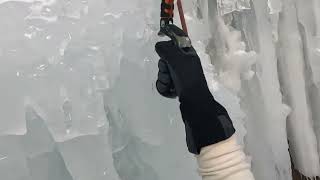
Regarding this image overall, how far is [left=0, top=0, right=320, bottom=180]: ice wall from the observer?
817 mm

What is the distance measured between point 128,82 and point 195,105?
19 cm

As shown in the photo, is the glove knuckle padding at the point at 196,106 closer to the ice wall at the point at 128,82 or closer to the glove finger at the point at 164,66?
the glove finger at the point at 164,66

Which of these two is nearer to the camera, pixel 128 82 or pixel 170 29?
pixel 170 29

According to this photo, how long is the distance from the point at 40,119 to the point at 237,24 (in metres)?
0.43

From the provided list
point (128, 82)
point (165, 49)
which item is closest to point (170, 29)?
point (165, 49)

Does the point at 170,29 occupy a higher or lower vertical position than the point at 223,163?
higher

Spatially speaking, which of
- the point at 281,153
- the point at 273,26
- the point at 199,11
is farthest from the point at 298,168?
the point at 199,11

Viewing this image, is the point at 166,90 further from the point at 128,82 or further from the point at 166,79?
the point at 128,82

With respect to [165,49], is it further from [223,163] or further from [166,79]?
[223,163]

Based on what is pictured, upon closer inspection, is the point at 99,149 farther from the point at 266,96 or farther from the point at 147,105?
the point at 266,96

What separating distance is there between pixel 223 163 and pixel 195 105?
0.08 m

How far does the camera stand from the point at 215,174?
29.4 inches

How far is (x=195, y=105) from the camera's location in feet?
2.48

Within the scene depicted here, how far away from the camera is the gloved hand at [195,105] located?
2.48 feet
